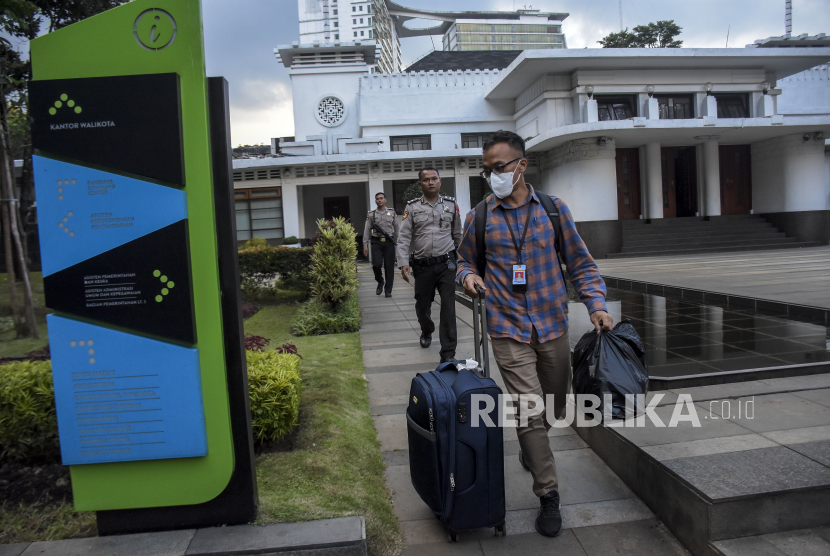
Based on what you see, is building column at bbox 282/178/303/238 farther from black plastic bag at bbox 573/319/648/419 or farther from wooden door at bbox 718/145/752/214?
black plastic bag at bbox 573/319/648/419

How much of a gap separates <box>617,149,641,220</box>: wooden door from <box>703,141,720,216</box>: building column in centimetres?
232

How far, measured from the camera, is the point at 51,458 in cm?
331

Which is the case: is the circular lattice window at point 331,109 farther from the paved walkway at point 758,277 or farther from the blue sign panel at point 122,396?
the blue sign panel at point 122,396

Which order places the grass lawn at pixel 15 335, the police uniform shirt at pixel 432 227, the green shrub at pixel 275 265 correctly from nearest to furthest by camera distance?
the police uniform shirt at pixel 432 227, the grass lawn at pixel 15 335, the green shrub at pixel 275 265

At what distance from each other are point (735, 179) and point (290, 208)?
56.9 feet

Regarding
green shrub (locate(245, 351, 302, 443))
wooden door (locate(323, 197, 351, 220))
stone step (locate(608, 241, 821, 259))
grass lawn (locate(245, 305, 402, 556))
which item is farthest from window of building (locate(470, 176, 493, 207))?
green shrub (locate(245, 351, 302, 443))

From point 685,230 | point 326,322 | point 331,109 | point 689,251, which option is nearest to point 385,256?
point 326,322

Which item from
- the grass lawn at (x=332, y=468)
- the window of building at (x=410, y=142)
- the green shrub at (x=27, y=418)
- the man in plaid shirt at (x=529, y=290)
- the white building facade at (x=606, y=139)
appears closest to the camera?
the grass lawn at (x=332, y=468)

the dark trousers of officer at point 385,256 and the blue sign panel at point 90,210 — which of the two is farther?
the dark trousers of officer at point 385,256

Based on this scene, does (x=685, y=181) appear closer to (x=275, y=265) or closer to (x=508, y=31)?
(x=275, y=265)

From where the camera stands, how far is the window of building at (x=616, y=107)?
2081cm

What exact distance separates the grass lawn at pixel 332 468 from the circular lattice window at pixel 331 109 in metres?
24.1

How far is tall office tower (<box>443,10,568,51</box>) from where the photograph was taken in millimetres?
108062

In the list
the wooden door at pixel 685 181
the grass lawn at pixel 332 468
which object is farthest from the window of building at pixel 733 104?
the grass lawn at pixel 332 468
